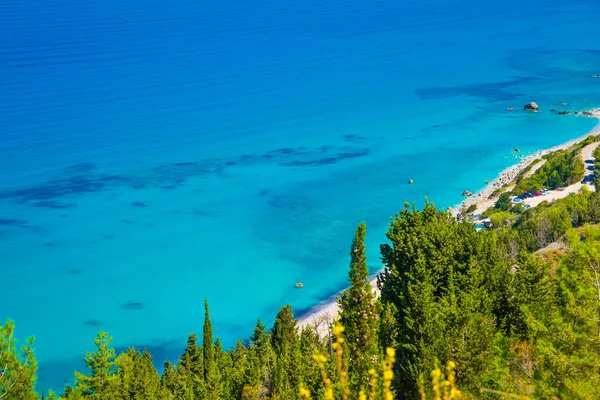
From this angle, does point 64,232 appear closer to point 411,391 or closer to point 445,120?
point 411,391

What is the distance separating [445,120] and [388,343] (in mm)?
74958

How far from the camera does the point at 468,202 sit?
68.6 m

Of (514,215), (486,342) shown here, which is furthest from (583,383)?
(514,215)

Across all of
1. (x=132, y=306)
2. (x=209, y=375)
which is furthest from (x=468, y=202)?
(x=209, y=375)

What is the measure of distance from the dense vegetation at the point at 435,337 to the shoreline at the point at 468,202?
6.75m

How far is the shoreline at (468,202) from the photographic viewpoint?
48.6m

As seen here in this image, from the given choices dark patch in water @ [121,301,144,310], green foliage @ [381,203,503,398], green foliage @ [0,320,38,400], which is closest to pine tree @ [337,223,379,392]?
green foliage @ [381,203,503,398]

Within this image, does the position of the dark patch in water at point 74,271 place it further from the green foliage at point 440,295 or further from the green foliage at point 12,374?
the green foliage at point 12,374

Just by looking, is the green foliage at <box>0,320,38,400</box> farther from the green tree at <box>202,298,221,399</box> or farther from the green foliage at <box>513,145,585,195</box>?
the green foliage at <box>513,145,585,195</box>

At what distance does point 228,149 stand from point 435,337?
6673cm

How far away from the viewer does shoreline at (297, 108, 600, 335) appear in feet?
159

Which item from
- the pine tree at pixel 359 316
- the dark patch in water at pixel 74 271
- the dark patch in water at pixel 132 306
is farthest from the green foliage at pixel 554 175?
the dark patch in water at pixel 74 271

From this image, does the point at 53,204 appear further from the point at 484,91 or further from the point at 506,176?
the point at 484,91

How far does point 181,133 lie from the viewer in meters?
94.9
